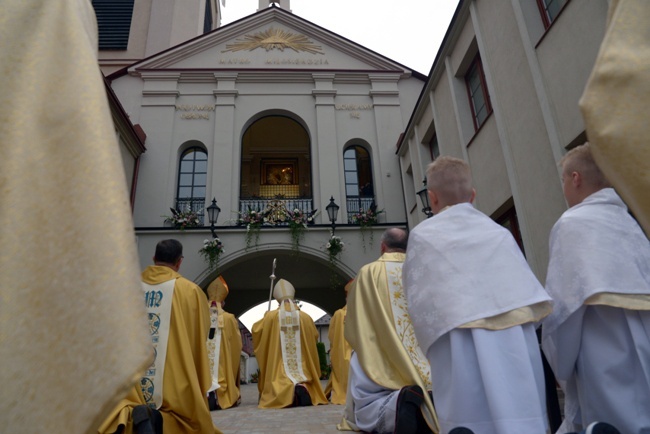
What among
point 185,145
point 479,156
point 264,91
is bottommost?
point 479,156

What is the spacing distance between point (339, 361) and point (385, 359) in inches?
194

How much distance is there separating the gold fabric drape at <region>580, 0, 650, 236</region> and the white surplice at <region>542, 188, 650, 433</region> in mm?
1609

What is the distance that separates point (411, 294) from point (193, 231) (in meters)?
11.0

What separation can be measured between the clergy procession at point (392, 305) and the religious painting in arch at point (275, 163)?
610 inches

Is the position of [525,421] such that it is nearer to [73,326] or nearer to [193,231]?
[73,326]

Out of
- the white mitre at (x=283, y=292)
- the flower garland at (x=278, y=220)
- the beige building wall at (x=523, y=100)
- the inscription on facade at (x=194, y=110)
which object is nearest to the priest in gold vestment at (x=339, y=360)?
the white mitre at (x=283, y=292)

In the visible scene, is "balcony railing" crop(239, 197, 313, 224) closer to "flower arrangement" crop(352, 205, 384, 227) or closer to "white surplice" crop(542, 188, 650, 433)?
"flower arrangement" crop(352, 205, 384, 227)

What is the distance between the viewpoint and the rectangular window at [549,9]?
6.66m

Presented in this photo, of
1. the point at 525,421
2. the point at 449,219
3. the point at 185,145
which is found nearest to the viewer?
the point at 525,421

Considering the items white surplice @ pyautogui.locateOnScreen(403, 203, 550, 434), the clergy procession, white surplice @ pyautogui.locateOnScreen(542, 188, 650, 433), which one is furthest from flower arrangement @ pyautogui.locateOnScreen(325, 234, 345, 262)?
white surplice @ pyautogui.locateOnScreen(542, 188, 650, 433)

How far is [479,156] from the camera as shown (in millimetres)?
8922

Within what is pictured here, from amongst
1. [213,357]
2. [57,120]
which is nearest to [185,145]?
[213,357]

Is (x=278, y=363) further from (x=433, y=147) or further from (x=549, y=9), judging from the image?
(x=549, y=9)

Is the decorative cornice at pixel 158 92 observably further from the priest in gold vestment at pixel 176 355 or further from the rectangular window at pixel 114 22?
the priest in gold vestment at pixel 176 355
